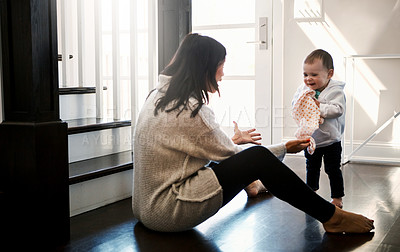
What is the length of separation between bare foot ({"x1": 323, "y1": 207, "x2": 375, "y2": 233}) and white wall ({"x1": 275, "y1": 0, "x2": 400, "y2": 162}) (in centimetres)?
204

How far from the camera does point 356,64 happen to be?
13.1 ft

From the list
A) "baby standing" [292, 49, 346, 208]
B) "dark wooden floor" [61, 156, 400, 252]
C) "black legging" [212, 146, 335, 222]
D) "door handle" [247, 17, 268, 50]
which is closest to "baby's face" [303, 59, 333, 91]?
"baby standing" [292, 49, 346, 208]

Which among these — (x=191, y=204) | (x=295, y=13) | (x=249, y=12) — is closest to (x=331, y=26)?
(x=295, y=13)

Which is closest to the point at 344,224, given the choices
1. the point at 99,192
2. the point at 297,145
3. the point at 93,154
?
the point at 297,145

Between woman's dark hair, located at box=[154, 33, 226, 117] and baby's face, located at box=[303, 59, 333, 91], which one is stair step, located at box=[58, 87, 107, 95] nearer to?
woman's dark hair, located at box=[154, 33, 226, 117]

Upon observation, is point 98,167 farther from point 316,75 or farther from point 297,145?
point 316,75

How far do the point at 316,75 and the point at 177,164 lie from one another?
96 cm

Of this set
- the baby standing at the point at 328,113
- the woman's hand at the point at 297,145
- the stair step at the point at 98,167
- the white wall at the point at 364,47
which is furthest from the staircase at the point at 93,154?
the white wall at the point at 364,47

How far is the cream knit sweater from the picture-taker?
6.34 ft

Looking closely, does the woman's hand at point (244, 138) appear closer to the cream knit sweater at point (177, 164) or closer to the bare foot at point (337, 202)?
the cream knit sweater at point (177, 164)

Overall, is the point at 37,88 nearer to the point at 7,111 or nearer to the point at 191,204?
the point at 7,111

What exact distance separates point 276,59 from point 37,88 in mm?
2745

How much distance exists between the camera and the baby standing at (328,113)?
2496 millimetres

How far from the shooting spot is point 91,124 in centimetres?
270
